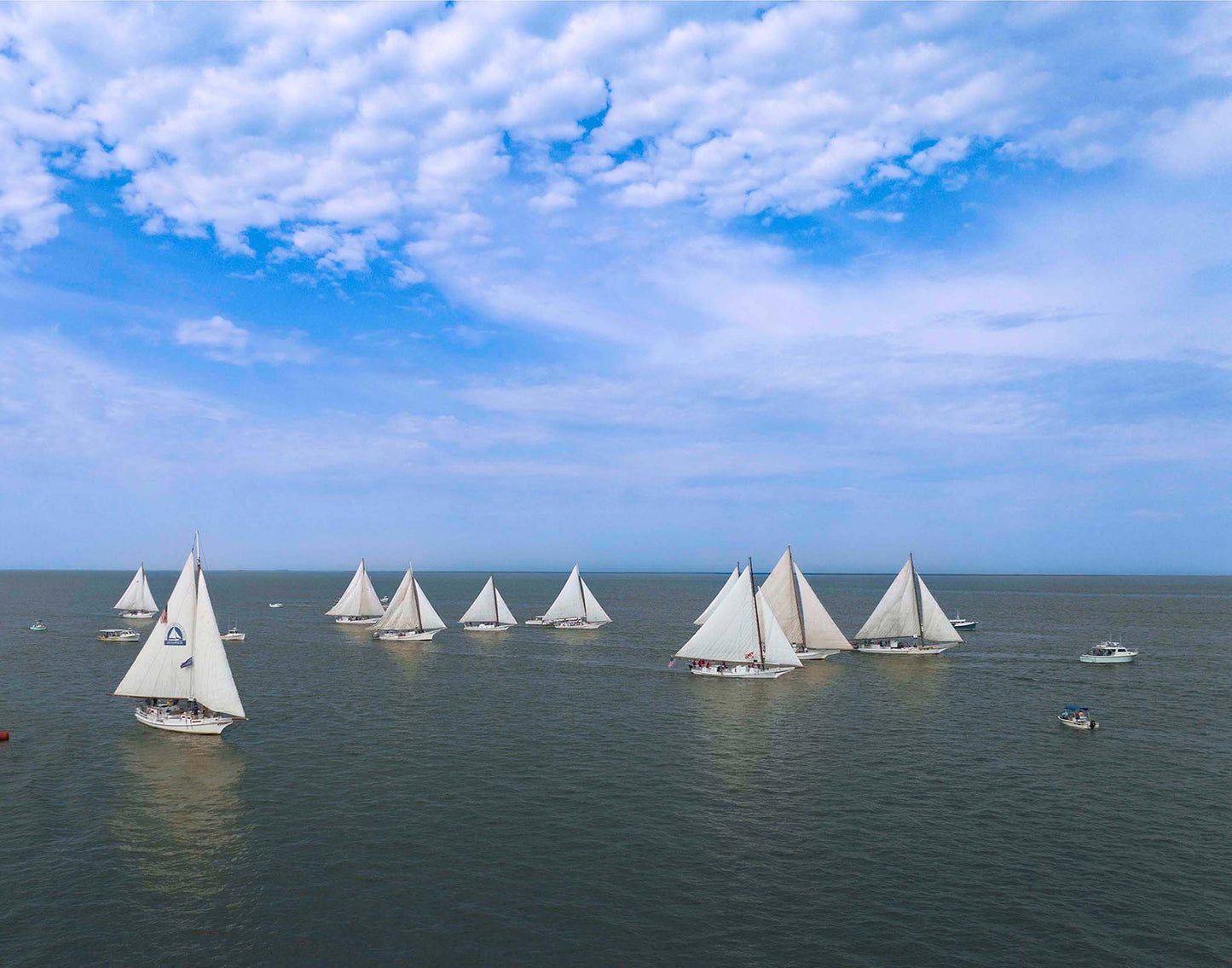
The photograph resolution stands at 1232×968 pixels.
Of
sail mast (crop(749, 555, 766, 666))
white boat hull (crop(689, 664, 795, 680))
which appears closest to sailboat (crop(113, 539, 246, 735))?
white boat hull (crop(689, 664, 795, 680))

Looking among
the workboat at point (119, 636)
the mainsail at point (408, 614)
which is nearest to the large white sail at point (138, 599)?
the workboat at point (119, 636)

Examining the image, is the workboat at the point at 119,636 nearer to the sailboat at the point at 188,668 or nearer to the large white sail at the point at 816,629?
the sailboat at the point at 188,668

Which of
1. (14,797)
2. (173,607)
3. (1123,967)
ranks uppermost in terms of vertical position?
(173,607)

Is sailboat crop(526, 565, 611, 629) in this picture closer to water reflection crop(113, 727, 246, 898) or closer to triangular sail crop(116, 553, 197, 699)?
triangular sail crop(116, 553, 197, 699)

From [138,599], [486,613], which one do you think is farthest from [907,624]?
[138,599]

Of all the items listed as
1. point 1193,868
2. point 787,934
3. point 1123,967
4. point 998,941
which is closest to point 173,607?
point 787,934

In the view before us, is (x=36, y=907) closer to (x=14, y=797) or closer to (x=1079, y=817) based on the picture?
(x=14, y=797)
